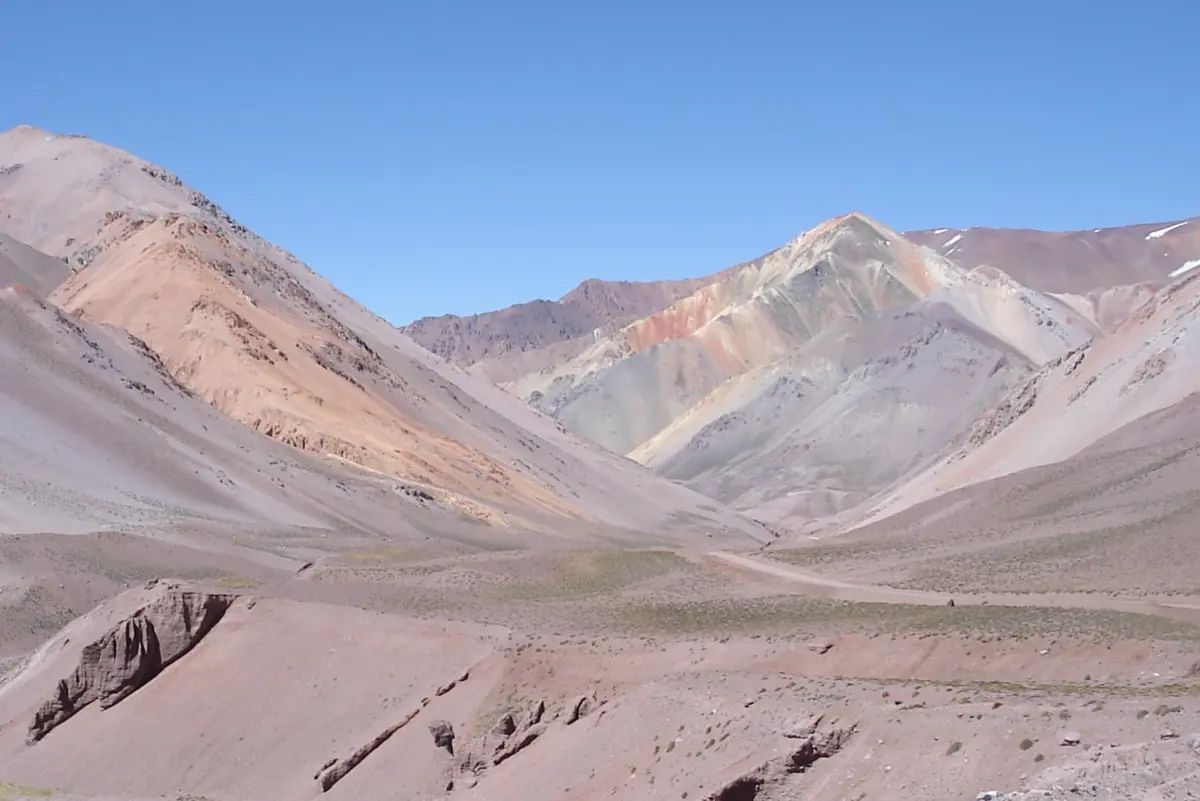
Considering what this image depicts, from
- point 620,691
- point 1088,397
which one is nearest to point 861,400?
point 1088,397

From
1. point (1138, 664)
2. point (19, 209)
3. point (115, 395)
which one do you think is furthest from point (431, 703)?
point (19, 209)

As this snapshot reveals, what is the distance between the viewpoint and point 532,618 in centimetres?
3425

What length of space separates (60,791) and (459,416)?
79.7 meters

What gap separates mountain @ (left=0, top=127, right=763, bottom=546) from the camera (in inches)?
3438

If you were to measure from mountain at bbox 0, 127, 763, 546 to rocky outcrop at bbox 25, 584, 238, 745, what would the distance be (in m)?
43.8

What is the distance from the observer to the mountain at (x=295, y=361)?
8731cm

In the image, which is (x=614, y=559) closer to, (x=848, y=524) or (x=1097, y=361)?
(x=848, y=524)

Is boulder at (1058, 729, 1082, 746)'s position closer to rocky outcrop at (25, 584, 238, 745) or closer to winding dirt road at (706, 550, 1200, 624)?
winding dirt road at (706, 550, 1200, 624)

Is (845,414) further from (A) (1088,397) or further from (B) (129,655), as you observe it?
(B) (129,655)

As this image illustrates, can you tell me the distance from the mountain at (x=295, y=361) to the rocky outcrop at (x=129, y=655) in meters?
43.8

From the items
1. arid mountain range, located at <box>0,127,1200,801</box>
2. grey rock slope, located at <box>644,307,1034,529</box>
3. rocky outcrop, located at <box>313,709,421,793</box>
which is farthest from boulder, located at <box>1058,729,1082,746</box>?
grey rock slope, located at <box>644,307,1034,529</box>

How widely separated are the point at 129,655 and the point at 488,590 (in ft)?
30.0

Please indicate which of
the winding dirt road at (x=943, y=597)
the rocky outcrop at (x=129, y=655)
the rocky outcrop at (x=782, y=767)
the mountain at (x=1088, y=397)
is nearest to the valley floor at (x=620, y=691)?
the rocky outcrop at (x=782, y=767)

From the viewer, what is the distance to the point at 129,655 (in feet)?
115
